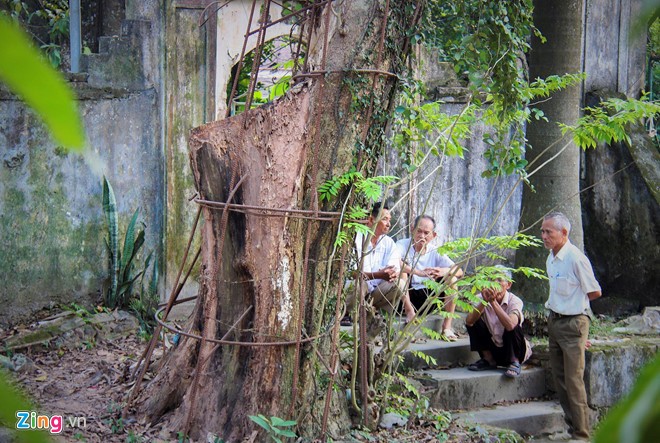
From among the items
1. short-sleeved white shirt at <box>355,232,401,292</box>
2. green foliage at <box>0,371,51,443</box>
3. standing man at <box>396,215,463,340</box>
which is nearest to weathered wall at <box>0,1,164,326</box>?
short-sleeved white shirt at <box>355,232,401,292</box>

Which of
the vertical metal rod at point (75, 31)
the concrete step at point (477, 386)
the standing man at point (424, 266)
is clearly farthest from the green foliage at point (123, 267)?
the concrete step at point (477, 386)

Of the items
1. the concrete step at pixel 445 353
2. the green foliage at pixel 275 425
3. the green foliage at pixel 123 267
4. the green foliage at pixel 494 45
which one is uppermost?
the green foliage at pixel 494 45

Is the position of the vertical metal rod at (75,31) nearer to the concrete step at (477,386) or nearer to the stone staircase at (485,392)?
the stone staircase at (485,392)

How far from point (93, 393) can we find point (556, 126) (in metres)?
4.83

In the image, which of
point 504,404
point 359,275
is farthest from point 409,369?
point 359,275

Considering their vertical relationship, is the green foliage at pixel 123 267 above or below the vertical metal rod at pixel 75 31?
below

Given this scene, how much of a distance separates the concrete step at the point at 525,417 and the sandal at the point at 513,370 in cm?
24

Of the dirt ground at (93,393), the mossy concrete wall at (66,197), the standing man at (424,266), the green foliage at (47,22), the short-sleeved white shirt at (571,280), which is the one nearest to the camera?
the dirt ground at (93,393)

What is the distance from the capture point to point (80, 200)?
7.02 metres

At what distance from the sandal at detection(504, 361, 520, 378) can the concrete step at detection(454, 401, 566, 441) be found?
243 mm

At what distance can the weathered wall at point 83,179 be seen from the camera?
6641 mm

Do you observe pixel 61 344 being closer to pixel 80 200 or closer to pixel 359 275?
pixel 80 200

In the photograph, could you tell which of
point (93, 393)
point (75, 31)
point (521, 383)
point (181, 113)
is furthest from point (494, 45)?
point (75, 31)

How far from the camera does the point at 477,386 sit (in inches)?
250
